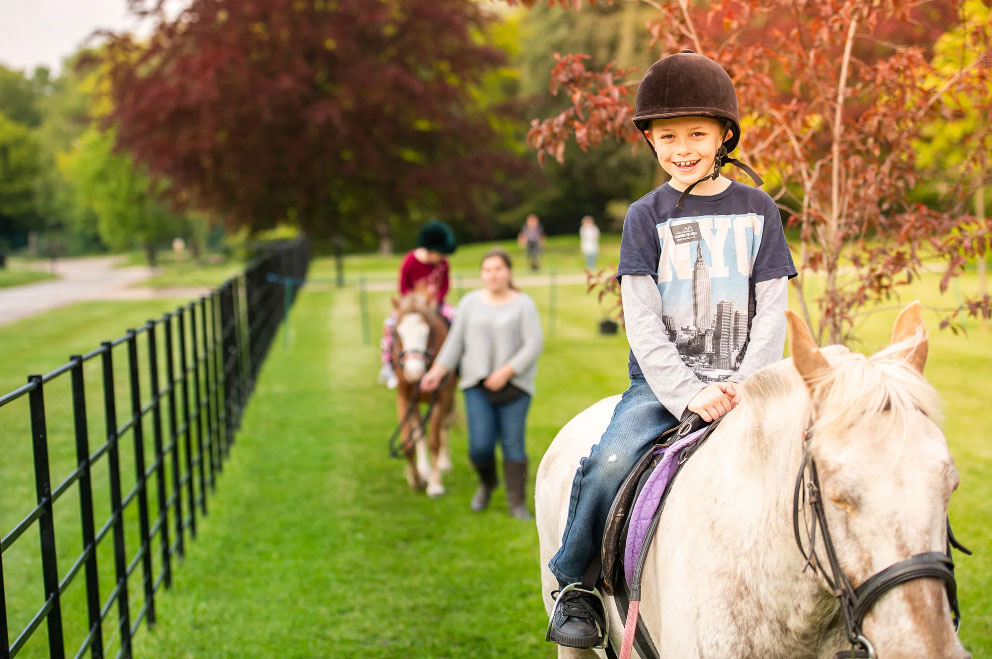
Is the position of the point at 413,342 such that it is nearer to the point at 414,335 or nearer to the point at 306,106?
the point at 414,335

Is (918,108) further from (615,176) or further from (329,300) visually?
(615,176)

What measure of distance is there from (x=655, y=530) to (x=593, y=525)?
31cm

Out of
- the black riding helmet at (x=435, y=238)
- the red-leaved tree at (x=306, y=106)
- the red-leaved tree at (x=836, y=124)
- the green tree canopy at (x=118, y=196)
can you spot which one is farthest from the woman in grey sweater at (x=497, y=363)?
the green tree canopy at (x=118, y=196)

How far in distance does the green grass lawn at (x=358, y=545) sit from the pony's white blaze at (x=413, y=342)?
1.07 meters

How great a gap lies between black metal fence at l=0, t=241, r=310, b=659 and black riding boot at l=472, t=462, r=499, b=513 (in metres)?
2.09

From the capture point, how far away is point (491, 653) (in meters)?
4.54

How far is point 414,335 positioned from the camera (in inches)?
287

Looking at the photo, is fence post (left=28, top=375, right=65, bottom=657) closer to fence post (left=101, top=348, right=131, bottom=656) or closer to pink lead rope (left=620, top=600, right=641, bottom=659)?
fence post (left=101, top=348, right=131, bottom=656)

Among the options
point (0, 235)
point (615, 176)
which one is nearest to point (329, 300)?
point (615, 176)

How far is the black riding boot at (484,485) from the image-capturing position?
6.89 m

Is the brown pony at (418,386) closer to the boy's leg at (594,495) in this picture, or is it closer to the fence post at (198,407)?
the fence post at (198,407)

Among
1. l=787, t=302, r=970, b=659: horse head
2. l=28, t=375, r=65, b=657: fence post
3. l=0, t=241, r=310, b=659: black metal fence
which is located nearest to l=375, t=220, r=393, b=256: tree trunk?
l=0, t=241, r=310, b=659: black metal fence

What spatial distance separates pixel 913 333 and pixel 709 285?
2.14 ft

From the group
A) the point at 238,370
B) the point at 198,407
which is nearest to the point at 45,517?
the point at 198,407
